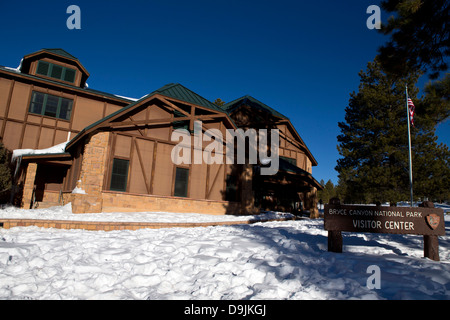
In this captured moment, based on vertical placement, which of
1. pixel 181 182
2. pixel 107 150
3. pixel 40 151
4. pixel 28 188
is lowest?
pixel 28 188

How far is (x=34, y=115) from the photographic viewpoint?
16.9 meters

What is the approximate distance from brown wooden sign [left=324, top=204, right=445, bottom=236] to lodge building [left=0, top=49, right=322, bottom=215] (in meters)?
10.6

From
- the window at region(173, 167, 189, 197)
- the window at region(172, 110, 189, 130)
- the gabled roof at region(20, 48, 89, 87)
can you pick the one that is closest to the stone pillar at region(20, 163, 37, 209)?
the window at region(173, 167, 189, 197)

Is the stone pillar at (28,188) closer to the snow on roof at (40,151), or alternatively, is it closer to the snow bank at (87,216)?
the snow bank at (87,216)

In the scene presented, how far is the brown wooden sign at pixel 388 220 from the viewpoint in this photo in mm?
5473

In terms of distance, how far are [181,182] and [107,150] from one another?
4335mm

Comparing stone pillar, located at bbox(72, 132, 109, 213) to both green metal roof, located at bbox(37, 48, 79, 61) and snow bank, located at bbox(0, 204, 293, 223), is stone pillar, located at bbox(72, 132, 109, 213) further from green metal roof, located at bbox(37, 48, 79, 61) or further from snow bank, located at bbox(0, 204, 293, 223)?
green metal roof, located at bbox(37, 48, 79, 61)

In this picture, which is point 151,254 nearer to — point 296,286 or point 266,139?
point 296,286

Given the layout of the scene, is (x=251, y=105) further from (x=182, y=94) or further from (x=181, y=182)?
(x=181, y=182)

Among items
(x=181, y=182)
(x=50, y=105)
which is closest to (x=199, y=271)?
(x=181, y=182)

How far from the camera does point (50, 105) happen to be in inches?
689

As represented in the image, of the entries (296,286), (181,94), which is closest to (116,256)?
(296,286)

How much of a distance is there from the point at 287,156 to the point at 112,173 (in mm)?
15462
